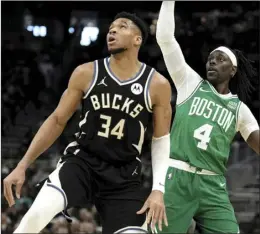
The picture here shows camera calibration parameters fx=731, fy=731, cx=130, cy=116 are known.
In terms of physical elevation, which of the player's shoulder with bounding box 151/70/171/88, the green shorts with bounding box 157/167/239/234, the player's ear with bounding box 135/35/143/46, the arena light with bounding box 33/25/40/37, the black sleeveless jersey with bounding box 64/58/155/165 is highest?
the player's ear with bounding box 135/35/143/46

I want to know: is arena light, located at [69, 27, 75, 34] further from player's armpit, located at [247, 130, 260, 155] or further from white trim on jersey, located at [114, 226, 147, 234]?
white trim on jersey, located at [114, 226, 147, 234]

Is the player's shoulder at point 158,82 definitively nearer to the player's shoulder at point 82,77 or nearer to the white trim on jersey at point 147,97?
the white trim on jersey at point 147,97

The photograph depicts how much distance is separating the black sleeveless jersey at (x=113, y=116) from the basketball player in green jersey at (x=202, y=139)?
0.80m

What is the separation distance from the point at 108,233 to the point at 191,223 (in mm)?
1272

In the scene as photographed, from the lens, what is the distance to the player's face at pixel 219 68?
5590mm

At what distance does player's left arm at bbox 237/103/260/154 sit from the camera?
5578 mm

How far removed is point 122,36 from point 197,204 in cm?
149

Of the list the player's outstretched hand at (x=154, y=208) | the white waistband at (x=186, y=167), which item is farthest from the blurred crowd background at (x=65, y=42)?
the player's outstretched hand at (x=154, y=208)

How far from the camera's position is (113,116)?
4.34m

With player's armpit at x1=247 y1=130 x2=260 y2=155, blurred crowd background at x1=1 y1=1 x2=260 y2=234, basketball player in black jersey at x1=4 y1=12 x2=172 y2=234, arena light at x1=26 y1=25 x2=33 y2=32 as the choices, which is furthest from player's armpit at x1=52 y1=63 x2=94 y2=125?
arena light at x1=26 y1=25 x2=33 y2=32

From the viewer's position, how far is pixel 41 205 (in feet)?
13.2

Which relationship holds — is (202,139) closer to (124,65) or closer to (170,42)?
(170,42)

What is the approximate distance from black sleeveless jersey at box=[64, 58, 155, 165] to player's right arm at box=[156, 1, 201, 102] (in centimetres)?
67

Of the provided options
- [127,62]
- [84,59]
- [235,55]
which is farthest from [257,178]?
[127,62]
